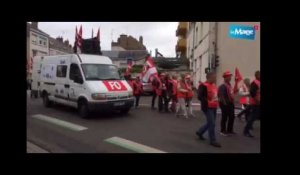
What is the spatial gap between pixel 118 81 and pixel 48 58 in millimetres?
4032

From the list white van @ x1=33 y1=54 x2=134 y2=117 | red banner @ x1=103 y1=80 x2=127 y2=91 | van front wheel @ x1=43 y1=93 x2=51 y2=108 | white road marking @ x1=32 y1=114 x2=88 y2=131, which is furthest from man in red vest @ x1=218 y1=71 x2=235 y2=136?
van front wheel @ x1=43 y1=93 x2=51 y2=108

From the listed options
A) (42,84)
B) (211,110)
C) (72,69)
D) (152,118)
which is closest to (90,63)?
(72,69)

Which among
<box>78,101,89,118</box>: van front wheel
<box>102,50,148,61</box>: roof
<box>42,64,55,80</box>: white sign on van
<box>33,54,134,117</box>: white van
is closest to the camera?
<box>33,54,134,117</box>: white van

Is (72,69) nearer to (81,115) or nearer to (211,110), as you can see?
(81,115)

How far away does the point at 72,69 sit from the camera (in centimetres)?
1009

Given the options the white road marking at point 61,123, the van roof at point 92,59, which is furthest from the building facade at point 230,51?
the white road marking at point 61,123

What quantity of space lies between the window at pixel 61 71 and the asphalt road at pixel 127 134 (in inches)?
60.2

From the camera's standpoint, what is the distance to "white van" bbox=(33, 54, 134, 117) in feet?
30.2

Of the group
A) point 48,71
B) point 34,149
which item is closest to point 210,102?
point 34,149

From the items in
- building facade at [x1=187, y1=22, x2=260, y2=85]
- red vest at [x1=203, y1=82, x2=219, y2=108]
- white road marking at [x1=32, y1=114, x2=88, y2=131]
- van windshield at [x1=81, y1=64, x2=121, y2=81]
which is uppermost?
building facade at [x1=187, y1=22, x2=260, y2=85]

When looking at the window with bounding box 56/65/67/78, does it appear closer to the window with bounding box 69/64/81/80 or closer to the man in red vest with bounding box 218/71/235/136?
the window with bounding box 69/64/81/80

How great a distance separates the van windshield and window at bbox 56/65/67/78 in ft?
3.93

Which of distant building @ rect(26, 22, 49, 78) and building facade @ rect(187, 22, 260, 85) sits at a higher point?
distant building @ rect(26, 22, 49, 78)

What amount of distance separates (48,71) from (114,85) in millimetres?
3897
